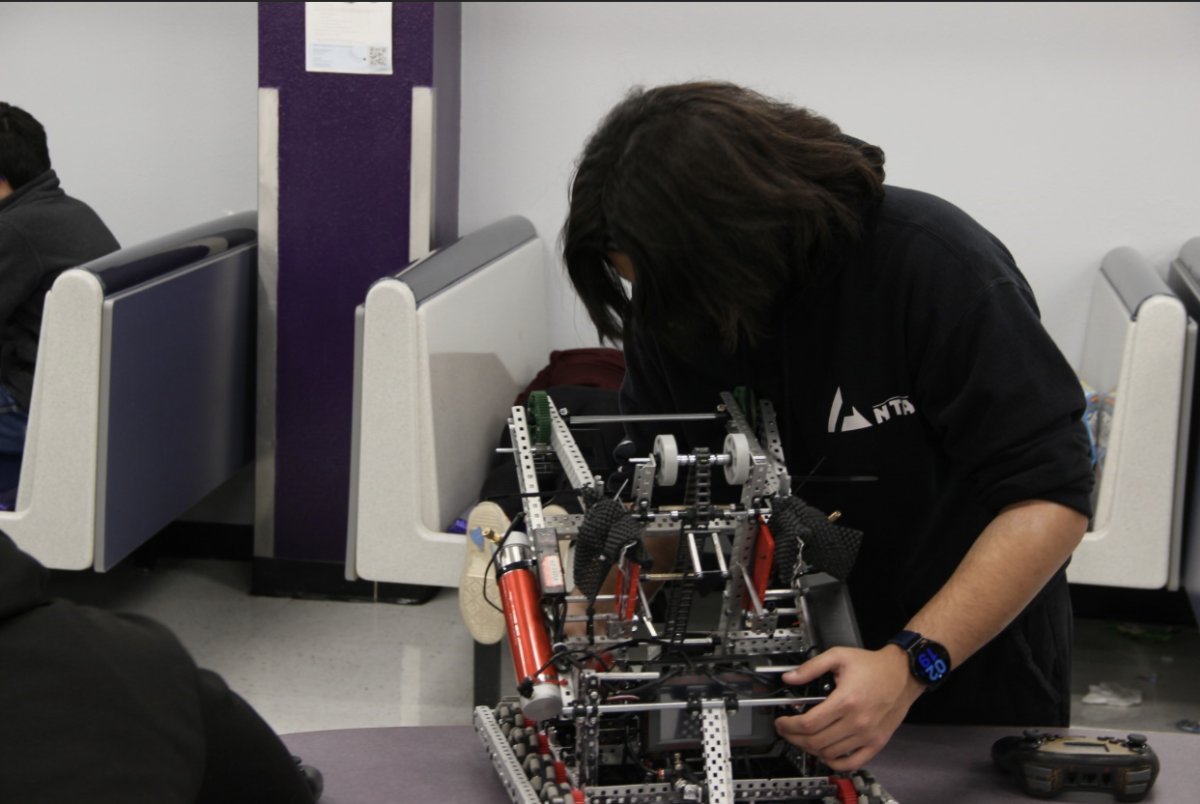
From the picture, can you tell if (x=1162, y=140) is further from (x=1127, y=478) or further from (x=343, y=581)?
(x=343, y=581)

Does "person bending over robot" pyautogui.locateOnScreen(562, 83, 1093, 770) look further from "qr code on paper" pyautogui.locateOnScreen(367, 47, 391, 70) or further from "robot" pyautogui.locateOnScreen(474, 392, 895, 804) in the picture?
"qr code on paper" pyautogui.locateOnScreen(367, 47, 391, 70)

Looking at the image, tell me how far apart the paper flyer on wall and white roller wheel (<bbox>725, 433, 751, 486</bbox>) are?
6.82ft

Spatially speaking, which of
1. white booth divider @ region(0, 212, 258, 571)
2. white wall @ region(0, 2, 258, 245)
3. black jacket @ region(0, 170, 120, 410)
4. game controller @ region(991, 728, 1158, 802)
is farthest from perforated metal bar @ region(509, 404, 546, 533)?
white wall @ region(0, 2, 258, 245)

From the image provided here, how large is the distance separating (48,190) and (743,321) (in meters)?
2.37

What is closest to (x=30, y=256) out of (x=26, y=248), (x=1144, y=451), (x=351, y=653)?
(x=26, y=248)

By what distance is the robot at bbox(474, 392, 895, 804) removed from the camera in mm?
1056

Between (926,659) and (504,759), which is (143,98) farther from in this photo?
(926,659)

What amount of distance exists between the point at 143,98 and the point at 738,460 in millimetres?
2754

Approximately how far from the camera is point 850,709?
3.44ft

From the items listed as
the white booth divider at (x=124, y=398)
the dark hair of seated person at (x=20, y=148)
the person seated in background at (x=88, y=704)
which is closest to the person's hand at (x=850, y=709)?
the person seated in background at (x=88, y=704)

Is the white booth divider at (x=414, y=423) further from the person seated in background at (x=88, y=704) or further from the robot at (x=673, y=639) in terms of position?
the person seated in background at (x=88, y=704)

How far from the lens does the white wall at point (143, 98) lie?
10.7ft

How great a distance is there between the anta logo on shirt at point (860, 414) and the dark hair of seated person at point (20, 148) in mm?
2391

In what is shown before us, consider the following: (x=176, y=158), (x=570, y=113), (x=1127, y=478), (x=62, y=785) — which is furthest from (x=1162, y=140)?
(x=62, y=785)
